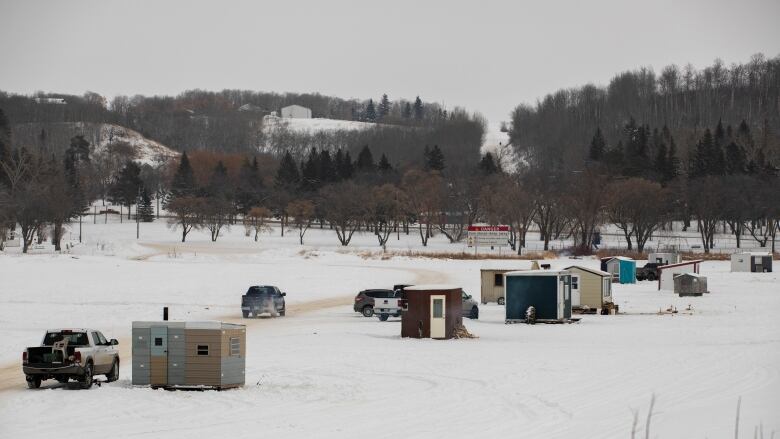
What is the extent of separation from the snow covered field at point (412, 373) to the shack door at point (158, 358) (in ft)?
1.93

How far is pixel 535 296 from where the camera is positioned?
41156mm

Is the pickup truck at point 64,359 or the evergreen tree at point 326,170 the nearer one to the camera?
the pickup truck at point 64,359

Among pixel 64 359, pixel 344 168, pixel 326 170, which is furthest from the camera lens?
pixel 344 168

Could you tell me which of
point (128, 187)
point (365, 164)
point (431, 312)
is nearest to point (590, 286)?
point (431, 312)

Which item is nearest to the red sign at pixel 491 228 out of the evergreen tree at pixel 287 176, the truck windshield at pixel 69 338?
the evergreen tree at pixel 287 176

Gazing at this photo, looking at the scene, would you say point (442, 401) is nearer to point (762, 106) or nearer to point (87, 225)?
point (87, 225)

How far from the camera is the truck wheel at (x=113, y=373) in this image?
2411 cm

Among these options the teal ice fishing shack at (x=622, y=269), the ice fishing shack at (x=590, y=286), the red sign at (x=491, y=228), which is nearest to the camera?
the ice fishing shack at (x=590, y=286)

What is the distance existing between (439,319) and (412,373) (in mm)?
9322

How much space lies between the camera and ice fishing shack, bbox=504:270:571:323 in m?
40.8

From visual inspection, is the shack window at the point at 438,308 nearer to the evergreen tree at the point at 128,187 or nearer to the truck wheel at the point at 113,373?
the truck wheel at the point at 113,373

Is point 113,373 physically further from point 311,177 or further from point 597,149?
point 597,149

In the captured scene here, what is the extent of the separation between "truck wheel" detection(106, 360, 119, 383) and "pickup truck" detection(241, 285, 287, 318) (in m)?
18.7

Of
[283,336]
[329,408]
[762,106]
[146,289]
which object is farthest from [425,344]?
[762,106]
